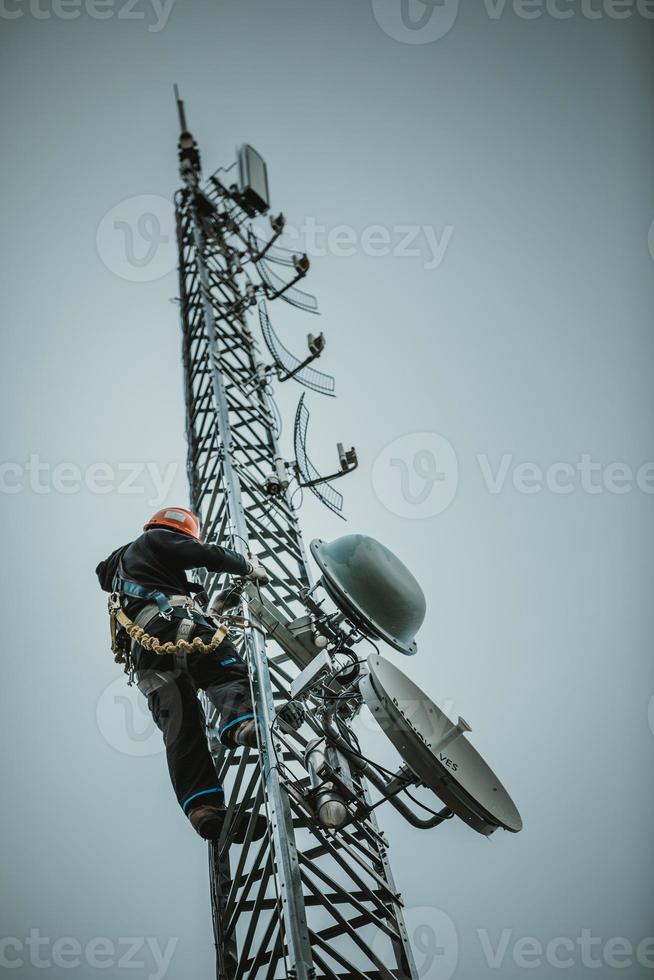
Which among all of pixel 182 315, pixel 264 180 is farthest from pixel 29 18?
pixel 182 315

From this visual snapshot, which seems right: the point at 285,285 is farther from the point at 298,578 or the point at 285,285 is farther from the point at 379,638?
the point at 379,638

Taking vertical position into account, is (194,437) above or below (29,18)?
below

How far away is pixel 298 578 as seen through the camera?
28.9 ft

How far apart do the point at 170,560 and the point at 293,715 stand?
5.88ft

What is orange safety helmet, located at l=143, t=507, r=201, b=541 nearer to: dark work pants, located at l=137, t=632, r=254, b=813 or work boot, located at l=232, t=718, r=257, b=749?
dark work pants, located at l=137, t=632, r=254, b=813

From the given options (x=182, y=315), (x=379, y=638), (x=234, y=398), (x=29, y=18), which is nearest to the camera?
(x=379, y=638)

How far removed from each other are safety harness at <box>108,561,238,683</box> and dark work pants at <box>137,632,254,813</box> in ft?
0.47

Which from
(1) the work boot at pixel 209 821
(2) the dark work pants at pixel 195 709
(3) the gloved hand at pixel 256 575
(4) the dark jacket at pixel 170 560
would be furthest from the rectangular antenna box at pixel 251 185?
(1) the work boot at pixel 209 821

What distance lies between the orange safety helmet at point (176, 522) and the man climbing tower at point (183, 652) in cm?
1

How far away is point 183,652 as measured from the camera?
5.97m

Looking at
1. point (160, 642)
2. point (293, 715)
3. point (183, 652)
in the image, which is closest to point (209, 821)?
point (293, 715)

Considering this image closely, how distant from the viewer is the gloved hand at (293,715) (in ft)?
19.4

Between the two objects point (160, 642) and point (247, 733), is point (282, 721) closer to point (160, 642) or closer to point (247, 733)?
point (247, 733)

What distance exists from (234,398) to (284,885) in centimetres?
716
